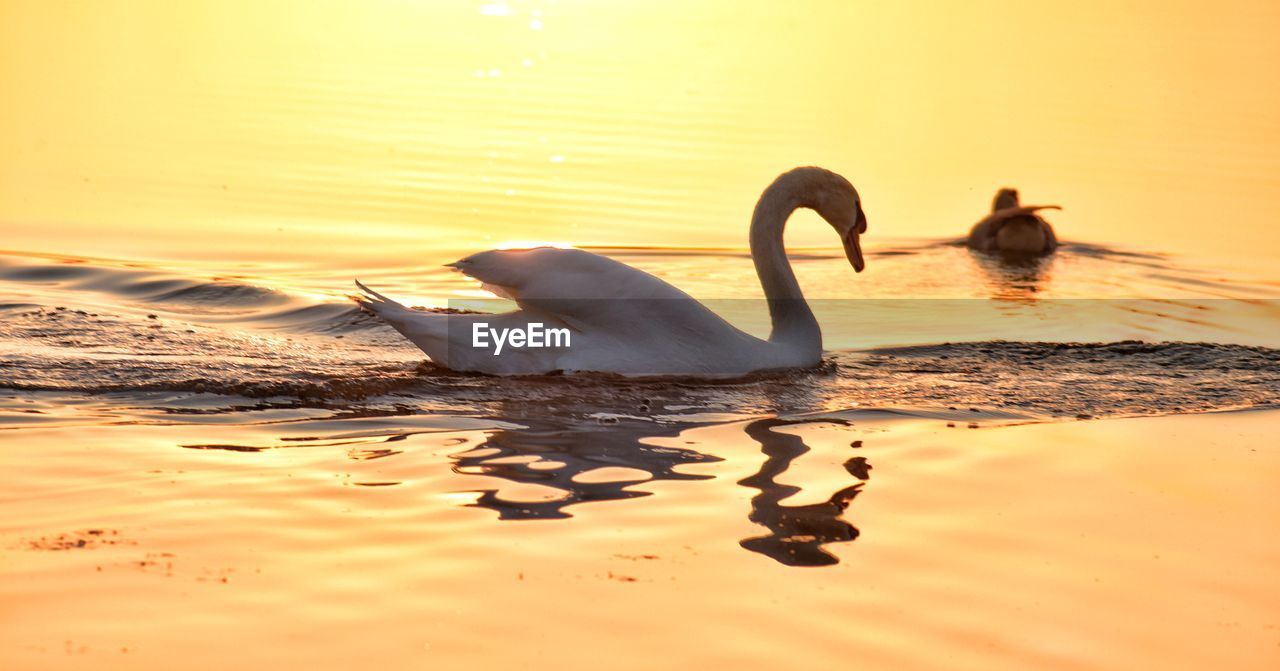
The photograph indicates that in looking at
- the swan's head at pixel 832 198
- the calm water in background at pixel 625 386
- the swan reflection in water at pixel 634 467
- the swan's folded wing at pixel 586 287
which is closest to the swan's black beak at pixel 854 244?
the swan's head at pixel 832 198

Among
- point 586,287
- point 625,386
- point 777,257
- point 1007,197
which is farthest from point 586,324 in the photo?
point 1007,197

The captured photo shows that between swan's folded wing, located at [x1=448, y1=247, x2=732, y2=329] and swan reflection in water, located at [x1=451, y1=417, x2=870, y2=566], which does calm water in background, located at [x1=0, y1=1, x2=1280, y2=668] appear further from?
swan's folded wing, located at [x1=448, y1=247, x2=732, y2=329]

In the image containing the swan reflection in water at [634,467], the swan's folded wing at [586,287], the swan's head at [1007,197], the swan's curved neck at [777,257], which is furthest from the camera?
the swan's head at [1007,197]

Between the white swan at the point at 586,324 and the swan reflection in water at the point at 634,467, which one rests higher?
the white swan at the point at 586,324

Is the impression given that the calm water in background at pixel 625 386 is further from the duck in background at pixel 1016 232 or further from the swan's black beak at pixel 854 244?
the swan's black beak at pixel 854 244

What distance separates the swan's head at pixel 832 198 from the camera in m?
8.29

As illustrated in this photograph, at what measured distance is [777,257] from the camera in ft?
27.3

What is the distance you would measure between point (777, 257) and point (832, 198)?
1.41 feet

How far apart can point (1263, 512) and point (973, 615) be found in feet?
6.06

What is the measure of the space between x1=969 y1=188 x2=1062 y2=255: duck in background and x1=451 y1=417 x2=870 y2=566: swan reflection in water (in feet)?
18.1

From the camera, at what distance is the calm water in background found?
4656mm

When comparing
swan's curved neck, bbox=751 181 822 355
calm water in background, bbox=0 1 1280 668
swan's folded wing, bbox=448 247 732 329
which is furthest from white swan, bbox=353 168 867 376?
swan's curved neck, bbox=751 181 822 355

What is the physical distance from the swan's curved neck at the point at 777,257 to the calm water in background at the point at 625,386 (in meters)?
0.36

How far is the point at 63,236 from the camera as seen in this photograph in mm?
11070
